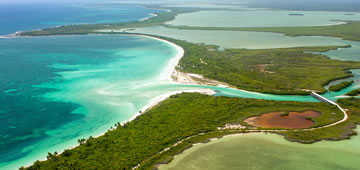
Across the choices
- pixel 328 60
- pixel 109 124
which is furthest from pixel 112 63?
pixel 328 60

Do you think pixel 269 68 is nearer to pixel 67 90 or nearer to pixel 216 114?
pixel 216 114

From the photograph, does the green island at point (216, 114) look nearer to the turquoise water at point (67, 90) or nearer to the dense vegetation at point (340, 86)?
the dense vegetation at point (340, 86)

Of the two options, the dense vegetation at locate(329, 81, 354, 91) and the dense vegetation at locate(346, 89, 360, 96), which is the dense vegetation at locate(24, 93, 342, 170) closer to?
the dense vegetation at locate(346, 89, 360, 96)

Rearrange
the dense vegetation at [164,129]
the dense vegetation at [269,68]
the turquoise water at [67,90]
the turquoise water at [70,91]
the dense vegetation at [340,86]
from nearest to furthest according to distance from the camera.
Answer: the dense vegetation at [164,129] → the turquoise water at [67,90] → the turquoise water at [70,91] → the dense vegetation at [340,86] → the dense vegetation at [269,68]

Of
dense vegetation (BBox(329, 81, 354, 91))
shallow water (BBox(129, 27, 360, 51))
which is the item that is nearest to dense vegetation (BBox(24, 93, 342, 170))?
dense vegetation (BBox(329, 81, 354, 91))

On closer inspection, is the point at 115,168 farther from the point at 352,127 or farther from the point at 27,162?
the point at 352,127

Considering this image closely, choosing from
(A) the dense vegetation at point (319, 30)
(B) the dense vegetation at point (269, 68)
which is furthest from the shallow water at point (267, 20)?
(B) the dense vegetation at point (269, 68)
